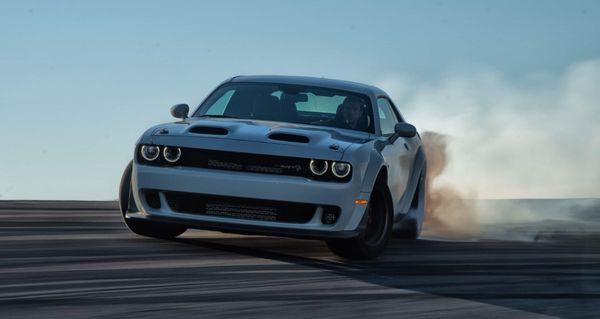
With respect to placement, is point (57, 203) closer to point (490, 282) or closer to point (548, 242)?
point (548, 242)

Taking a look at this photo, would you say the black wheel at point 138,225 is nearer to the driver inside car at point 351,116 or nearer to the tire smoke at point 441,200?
the driver inside car at point 351,116

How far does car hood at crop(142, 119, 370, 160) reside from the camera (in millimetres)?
9469

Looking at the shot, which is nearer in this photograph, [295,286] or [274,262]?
[295,286]

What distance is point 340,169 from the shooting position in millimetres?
9453

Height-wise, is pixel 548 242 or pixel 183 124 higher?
pixel 183 124

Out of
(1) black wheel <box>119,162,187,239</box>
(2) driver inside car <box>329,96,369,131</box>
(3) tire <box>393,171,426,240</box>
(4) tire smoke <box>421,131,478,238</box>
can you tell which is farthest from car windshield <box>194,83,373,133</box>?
(4) tire smoke <box>421,131,478,238</box>

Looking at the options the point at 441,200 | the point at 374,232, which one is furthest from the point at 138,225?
the point at 441,200

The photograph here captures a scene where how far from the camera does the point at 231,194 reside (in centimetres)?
939

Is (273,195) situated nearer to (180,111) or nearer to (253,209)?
(253,209)

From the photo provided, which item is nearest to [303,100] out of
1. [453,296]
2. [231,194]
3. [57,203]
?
[231,194]

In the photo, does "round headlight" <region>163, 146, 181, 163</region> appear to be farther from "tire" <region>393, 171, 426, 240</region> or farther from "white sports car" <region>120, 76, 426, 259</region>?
"tire" <region>393, 171, 426, 240</region>

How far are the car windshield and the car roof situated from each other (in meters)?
0.09

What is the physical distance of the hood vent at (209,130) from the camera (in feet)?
32.1

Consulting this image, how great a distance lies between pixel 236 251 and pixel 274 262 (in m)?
0.71
